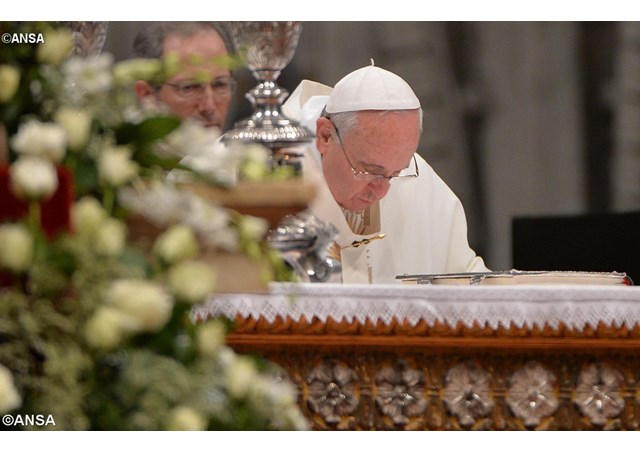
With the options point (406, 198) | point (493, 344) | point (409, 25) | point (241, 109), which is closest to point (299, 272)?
point (493, 344)

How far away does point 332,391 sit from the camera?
11.4ft

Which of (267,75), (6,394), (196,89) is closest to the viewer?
(6,394)

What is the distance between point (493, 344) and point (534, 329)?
113mm

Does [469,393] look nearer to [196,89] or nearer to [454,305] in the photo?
[454,305]

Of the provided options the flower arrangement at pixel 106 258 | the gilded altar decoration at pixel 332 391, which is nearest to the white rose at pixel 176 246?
the flower arrangement at pixel 106 258

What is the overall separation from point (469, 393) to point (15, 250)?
2196mm

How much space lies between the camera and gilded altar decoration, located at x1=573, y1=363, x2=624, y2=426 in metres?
3.51

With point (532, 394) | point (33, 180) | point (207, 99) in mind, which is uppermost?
point (207, 99)

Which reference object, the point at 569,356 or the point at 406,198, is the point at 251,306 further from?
the point at 406,198

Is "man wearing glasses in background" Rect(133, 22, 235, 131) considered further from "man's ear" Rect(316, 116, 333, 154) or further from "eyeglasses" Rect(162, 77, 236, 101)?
"man's ear" Rect(316, 116, 333, 154)

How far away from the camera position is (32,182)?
146cm

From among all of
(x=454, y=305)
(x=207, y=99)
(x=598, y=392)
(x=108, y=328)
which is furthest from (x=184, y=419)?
(x=207, y=99)

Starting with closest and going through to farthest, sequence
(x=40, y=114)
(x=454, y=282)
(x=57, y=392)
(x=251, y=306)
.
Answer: (x=57, y=392) → (x=40, y=114) → (x=251, y=306) → (x=454, y=282)

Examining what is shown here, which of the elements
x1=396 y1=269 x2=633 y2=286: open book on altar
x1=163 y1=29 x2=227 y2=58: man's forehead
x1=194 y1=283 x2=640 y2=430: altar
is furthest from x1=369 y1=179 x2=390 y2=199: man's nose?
x1=194 y1=283 x2=640 y2=430: altar
